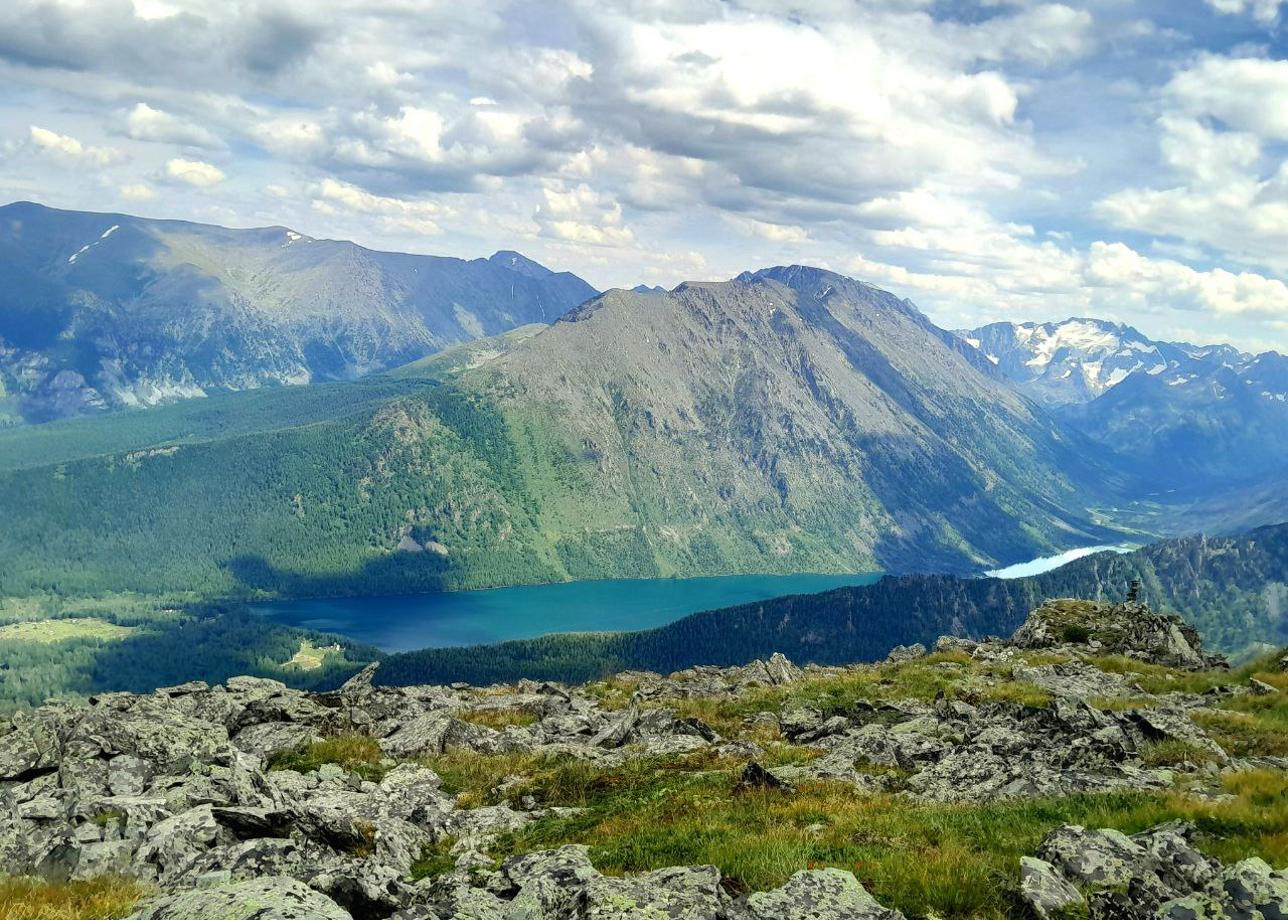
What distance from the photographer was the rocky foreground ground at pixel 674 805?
14.0 m

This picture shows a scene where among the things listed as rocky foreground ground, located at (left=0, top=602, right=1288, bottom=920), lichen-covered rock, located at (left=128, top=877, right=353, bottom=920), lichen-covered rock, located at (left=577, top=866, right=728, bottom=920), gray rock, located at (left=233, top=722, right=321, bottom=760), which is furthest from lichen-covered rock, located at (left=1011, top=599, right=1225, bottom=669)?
lichen-covered rock, located at (left=128, top=877, right=353, bottom=920)

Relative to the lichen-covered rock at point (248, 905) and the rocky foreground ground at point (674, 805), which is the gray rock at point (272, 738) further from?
the lichen-covered rock at point (248, 905)

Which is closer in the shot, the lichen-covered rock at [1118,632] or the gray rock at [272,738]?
the gray rock at [272,738]

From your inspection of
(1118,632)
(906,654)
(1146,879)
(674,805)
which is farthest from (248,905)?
(1118,632)

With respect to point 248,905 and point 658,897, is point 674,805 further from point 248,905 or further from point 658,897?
point 248,905

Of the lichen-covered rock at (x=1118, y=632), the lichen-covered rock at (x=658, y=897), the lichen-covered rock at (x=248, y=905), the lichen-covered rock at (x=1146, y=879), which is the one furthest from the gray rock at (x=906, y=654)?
the lichen-covered rock at (x=248, y=905)

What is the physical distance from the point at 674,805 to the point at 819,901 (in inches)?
444

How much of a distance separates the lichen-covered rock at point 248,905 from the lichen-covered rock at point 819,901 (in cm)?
673

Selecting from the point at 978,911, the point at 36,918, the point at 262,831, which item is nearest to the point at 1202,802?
the point at 978,911

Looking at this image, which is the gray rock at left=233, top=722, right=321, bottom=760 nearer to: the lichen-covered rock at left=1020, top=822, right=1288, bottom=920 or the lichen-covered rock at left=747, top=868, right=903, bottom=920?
the lichen-covered rock at left=747, top=868, right=903, bottom=920

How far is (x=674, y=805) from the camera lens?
24.3 metres

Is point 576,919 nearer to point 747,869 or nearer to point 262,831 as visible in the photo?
point 747,869

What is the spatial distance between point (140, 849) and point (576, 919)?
10965mm

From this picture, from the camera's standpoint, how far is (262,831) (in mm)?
19547
